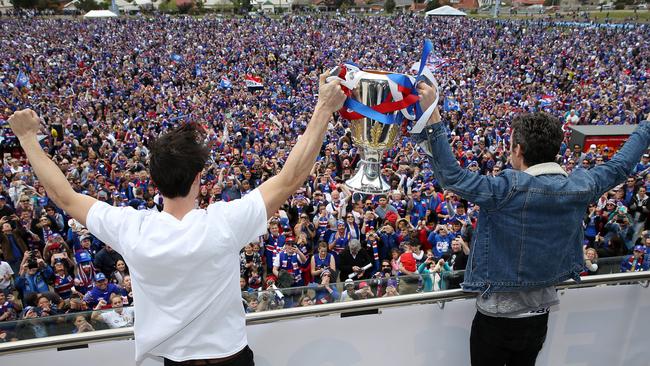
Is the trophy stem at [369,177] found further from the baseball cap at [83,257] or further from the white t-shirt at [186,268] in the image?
the baseball cap at [83,257]

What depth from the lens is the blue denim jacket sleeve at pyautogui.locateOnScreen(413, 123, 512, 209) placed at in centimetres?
164

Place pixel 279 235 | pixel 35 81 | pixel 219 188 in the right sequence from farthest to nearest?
pixel 35 81 < pixel 219 188 < pixel 279 235

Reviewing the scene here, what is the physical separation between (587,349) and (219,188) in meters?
6.90

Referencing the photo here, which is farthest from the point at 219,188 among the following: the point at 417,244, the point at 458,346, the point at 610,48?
the point at 610,48

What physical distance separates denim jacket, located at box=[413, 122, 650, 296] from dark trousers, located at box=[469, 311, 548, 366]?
0.16 metres

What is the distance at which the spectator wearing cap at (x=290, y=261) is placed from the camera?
6.31m

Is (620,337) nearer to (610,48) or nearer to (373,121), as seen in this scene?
(373,121)

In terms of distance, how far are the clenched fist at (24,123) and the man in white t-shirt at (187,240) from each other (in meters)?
0.15

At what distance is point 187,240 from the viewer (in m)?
1.33

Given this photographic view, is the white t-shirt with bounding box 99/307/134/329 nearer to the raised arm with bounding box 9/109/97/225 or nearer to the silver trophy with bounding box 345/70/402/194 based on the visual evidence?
the raised arm with bounding box 9/109/97/225

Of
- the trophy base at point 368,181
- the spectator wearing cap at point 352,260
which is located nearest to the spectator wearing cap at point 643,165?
the spectator wearing cap at point 352,260

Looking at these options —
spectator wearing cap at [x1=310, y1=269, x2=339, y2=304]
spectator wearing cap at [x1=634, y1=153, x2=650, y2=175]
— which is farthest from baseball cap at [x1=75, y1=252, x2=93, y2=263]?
spectator wearing cap at [x1=634, y1=153, x2=650, y2=175]

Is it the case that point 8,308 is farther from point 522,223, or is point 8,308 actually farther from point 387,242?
point 522,223

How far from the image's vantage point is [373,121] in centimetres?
202
